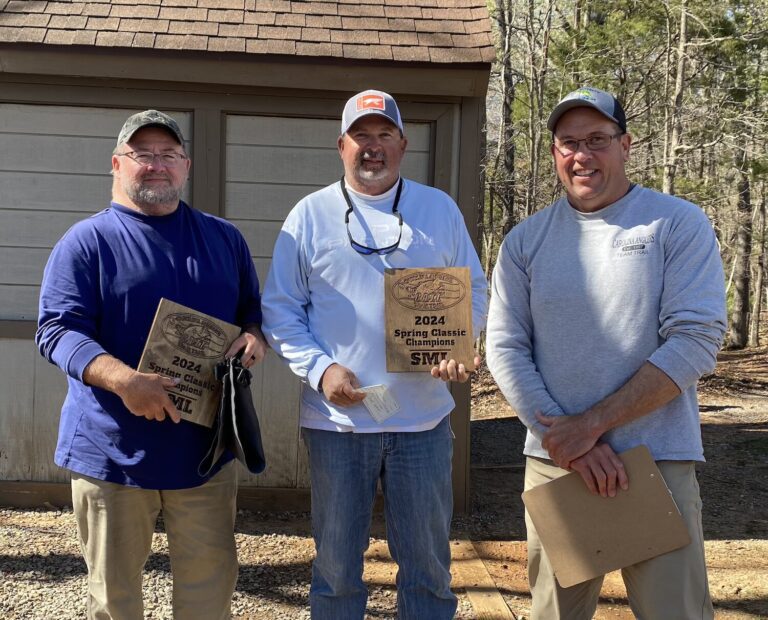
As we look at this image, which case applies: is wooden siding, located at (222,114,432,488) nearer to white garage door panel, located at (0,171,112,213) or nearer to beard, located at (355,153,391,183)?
white garage door panel, located at (0,171,112,213)

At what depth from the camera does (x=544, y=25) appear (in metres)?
13.7

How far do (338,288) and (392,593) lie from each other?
2.09 meters

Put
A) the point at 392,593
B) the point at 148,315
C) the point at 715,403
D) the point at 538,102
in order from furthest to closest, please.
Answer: the point at 538,102 → the point at 715,403 → the point at 392,593 → the point at 148,315

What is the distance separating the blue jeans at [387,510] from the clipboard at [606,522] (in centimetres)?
37

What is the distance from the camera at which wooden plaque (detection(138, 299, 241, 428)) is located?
2.58 metres

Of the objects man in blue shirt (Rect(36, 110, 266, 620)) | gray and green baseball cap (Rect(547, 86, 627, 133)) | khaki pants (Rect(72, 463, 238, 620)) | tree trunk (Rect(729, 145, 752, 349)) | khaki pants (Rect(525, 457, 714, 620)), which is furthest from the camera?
tree trunk (Rect(729, 145, 752, 349))

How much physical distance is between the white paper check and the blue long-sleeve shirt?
590mm

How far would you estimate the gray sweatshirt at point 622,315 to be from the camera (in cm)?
239

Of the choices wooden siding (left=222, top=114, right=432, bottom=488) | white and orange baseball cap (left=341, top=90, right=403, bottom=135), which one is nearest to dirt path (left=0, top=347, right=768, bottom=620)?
wooden siding (left=222, top=114, right=432, bottom=488)

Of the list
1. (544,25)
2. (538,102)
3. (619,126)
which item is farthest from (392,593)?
(544,25)

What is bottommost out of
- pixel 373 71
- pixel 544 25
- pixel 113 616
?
pixel 113 616

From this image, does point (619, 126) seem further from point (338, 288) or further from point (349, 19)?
point (349, 19)

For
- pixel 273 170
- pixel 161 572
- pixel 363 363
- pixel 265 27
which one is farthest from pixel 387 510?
pixel 265 27

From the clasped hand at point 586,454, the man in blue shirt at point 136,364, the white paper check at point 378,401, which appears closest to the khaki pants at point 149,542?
the man in blue shirt at point 136,364
